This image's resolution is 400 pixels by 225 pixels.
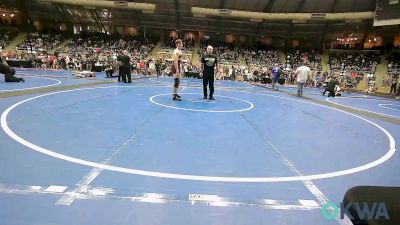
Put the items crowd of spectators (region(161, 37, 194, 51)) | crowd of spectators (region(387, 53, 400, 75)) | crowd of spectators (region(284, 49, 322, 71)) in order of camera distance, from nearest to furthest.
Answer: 1. crowd of spectators (region(387, 53, 400, 75))
2. crowd of spectators (region(284, 49, 322, 71))
3. crowd of spectators (region(161, 37, 194, 51))

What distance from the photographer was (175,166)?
4023mm

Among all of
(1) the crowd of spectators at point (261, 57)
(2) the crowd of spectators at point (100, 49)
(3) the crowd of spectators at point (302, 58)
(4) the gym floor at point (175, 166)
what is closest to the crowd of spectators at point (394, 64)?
(3) the crowd of spectators at point (302, 58)

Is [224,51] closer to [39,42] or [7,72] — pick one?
[39,42]

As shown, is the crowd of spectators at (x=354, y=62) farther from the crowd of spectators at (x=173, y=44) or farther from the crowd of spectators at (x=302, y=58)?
the crowd of spectators at (x=173, y=44)

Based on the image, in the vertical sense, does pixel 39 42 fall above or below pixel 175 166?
above

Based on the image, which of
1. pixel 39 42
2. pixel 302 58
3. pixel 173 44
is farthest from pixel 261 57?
pixel 39 42

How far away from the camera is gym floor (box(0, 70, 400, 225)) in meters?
2.86

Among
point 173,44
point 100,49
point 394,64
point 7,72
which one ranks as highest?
point 173,44

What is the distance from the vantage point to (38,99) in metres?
A: 8.72

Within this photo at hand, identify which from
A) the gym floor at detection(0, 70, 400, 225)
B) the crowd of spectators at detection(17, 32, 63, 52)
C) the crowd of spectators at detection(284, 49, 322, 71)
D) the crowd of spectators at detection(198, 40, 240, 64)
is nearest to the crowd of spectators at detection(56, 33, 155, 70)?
the crowd of spectators at detection(17, 32, 63, 52)

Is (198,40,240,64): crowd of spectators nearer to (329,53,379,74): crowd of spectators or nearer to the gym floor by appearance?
(329,53,379,74): crowd of spectators

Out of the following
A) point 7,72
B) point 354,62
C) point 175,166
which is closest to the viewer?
point 175,166

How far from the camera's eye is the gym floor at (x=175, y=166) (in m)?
2.86

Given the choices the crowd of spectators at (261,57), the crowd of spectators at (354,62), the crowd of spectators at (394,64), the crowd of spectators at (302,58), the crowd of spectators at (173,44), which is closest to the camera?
the crowd of spectators at (394,64)
